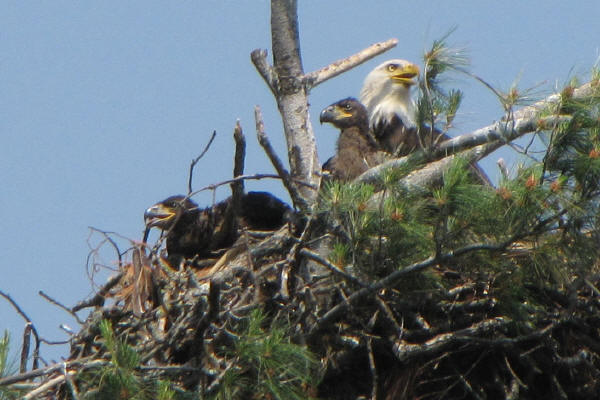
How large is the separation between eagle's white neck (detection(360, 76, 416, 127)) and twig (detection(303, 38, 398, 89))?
159 cm

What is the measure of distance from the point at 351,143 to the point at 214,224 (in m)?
1.17

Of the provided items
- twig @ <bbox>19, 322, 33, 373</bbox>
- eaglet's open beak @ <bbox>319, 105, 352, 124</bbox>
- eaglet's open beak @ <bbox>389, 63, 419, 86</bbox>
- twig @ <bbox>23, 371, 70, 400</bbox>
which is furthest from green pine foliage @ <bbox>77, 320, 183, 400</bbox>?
eaglet's open beak @ <bbox>389, 63, 419, 86</bbox>

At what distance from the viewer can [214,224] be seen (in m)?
7.89

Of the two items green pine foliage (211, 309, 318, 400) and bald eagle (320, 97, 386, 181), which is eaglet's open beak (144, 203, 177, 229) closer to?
bald eagle (320, 97, 386, 181)

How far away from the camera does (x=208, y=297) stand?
5.72 meters

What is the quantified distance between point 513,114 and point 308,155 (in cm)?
142

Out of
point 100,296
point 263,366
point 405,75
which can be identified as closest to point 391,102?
point 405,75

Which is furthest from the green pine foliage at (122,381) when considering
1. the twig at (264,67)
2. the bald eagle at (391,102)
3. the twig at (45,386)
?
the bald eagle at (391,102)

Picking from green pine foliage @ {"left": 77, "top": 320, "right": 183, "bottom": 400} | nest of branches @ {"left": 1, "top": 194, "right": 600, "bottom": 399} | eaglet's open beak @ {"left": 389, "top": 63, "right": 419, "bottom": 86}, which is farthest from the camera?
eaglet's open beak @ {"left": 389, "top": 63, "right": 419, "bottom": 86}

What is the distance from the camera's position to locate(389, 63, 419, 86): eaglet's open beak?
9680mm

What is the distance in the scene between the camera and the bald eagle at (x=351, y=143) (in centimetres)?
810

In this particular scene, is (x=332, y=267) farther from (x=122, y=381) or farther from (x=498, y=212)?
(x=122, y=381)

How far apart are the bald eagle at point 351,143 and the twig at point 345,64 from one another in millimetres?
753

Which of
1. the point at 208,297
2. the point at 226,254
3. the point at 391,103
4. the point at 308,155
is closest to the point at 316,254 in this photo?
the point at 208,297
